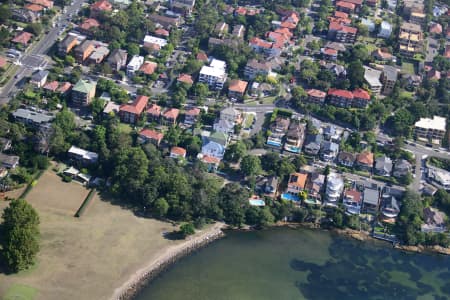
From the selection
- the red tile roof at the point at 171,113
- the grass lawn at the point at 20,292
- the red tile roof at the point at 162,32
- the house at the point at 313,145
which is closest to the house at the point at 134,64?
the red tile roof at the point at 162,32

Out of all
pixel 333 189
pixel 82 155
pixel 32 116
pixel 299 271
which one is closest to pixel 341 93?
pixel 333 189

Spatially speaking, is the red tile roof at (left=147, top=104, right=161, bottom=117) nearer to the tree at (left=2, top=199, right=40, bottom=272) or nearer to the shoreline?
the shoreline

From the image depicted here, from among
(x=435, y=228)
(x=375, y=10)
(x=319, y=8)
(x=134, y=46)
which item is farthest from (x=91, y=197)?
(x=375, y=10)

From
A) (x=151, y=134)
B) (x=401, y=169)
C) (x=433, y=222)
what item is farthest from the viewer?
(x=401, y=169)

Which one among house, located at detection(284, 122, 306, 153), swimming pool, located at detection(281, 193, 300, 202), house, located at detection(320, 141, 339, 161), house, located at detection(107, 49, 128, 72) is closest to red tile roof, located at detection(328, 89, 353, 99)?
house, located at detection(284, 122, 306, 153)

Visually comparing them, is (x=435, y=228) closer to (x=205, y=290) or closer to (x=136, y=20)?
(x=205, y=290)

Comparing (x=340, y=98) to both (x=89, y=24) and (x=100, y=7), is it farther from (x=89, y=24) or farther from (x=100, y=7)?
(x=100, y=7)
